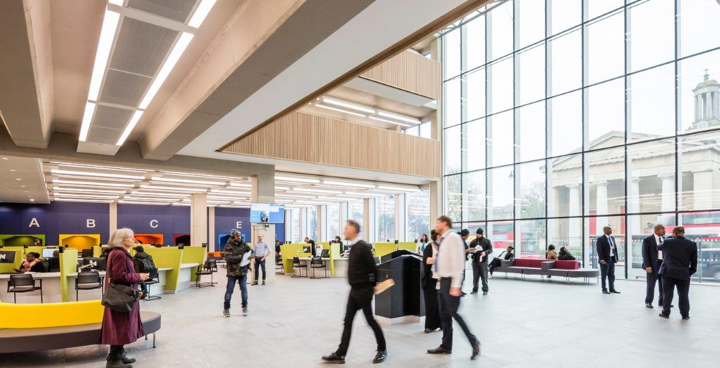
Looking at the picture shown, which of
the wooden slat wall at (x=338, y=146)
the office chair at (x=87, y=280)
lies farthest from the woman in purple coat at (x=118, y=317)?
the wooden slat wall at (x=338, y=146)

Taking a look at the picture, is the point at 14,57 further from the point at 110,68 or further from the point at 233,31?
the point at 233,31

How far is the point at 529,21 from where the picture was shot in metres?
16.0

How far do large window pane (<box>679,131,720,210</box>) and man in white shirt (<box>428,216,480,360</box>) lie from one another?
1022 cm

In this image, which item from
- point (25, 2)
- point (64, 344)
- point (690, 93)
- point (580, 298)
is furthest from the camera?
point (690, 93)

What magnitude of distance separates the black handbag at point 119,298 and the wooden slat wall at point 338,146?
6.58 m

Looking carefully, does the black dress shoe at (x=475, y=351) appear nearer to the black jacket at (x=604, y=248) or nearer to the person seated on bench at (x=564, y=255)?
the black jacket at (x=604, y=248)

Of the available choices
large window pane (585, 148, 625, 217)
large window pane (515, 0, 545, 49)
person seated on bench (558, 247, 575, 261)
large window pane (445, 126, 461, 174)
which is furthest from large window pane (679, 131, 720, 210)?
large window pane (445, 126, 461, 174)

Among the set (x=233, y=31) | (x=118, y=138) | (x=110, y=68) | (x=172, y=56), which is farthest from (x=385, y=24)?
(x=118, y=138)

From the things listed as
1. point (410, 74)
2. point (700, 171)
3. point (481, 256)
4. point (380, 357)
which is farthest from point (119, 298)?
point (700, 171)

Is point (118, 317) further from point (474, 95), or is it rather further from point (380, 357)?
point (474, 95)

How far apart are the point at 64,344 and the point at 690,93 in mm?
14662

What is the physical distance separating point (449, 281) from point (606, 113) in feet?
37.8

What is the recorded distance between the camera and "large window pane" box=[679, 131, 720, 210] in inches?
436

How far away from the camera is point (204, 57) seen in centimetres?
622
